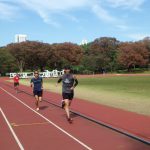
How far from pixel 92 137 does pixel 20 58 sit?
110m

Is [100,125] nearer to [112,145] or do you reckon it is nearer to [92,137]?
[92,137]

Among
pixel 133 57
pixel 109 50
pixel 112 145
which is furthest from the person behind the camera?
pixel 109 50

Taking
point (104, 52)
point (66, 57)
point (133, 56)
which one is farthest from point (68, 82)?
point (104, 52)

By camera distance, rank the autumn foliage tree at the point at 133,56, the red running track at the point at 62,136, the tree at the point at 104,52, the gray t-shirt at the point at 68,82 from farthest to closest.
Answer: the tree at the point at 104,52
the autumn foliage tree at the point at 133,56
the gray t-shirt at the point at 68,82
the red running track at the point at 62,136

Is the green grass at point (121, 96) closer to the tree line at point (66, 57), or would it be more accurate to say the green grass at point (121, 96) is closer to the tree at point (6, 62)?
the tree line at point (66, 57)

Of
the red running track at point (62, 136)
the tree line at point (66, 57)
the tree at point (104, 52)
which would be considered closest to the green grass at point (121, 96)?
the red running track at point (62, 136)

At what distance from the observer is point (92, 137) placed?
421 inches

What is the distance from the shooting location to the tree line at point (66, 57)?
113 m

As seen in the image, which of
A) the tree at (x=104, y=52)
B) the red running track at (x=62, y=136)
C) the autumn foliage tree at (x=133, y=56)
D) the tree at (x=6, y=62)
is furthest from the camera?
the tree at (x=104, y=52)

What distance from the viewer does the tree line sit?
113 meters

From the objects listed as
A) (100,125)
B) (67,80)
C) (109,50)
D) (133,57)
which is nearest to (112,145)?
(100,125)

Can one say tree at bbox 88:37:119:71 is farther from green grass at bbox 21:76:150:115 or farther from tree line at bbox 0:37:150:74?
green grass at bbox 21:76:150:115

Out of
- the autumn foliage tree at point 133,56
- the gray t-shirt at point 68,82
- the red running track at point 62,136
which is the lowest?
the red running track at point 62,136

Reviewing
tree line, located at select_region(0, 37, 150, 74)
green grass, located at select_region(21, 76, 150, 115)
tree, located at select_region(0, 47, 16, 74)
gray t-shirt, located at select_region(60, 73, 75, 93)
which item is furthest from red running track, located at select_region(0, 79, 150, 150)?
tree, located at select_region(0, 47, 16, 74)
